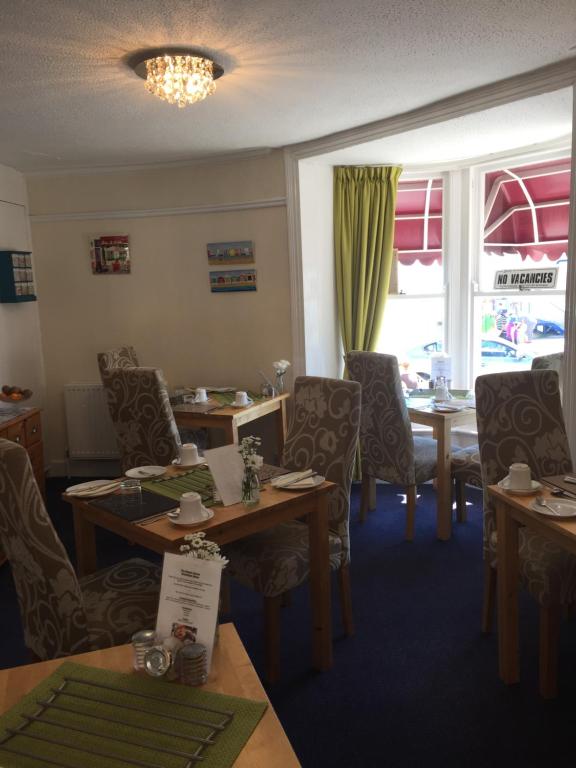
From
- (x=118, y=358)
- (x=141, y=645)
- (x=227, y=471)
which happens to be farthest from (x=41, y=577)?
(x=118, y=358)

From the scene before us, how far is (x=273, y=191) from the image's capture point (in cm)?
471

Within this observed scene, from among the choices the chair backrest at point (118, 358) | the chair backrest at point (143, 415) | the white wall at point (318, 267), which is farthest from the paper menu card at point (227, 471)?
the white wall at point (318, 267)

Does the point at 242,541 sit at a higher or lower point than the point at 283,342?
lower

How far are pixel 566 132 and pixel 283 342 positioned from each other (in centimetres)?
230

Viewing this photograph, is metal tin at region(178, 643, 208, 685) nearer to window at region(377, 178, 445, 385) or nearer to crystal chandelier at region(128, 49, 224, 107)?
crystal chandelier at region(128, 49, 224, 107)

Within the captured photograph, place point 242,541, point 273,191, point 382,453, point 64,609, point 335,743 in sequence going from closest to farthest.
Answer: point 64,609, point 335,743, point 242,541, point 382,453, point 273,191

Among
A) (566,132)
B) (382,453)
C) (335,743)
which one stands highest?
(566,132)

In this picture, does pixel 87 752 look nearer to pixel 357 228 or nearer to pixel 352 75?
pixel 352 75

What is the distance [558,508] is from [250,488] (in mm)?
1034

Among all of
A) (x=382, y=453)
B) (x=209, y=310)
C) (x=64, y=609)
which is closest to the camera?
(x=64, y=609)

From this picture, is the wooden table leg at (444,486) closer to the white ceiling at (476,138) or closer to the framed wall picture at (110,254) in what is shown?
the white ceiling at (476,138)

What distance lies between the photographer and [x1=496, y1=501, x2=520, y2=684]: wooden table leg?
2.40m

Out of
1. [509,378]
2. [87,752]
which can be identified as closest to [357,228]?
[509,378]

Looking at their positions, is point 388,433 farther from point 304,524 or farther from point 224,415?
point 304,524
